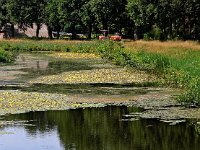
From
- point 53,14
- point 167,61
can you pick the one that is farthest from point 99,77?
point 53,14

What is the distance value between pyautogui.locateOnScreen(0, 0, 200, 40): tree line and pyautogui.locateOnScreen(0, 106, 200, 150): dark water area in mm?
45261

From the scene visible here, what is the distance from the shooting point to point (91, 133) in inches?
626

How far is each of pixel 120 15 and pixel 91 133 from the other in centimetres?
6292

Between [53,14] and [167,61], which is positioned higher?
[53,14]

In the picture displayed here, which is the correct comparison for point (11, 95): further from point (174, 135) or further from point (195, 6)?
point (195, 6)

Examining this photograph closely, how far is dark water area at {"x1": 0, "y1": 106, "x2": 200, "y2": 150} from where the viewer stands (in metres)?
14.5

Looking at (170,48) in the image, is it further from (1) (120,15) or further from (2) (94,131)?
(1) (120,15)

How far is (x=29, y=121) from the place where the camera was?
1753cm

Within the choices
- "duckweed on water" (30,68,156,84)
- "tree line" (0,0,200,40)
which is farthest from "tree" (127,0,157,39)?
"duckweed on water" (30,68,156,84)

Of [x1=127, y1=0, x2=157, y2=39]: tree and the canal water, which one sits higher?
[x1=127, y1=0, x2=157, y2=39]: tree

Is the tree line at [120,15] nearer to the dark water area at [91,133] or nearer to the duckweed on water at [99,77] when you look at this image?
the duckweed on water at [99,77]

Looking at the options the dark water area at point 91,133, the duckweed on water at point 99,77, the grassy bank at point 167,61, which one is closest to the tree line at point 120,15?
the grassy bank at point 167,61

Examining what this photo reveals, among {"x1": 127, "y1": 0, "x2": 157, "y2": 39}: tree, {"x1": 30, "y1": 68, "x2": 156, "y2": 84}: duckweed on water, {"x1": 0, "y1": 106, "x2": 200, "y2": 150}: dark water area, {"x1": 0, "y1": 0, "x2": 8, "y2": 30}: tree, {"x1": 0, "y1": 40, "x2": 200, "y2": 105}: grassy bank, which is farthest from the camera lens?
{"x1": 0, "y1": 0, "x2": 8, "y2": 30}: tree

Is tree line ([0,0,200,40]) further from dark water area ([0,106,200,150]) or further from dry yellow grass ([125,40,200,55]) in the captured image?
dark water area ([0,106,200,150])
